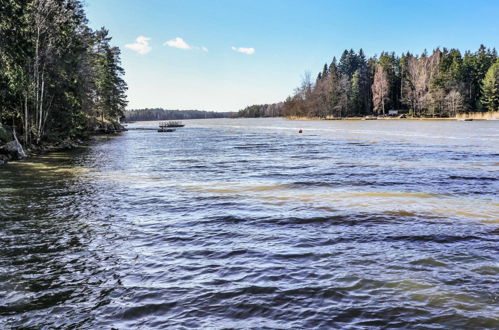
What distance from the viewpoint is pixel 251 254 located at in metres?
8.23

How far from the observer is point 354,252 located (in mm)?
8242

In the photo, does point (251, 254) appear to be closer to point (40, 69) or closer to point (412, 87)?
point (40, 69)

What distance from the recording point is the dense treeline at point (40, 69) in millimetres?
28109

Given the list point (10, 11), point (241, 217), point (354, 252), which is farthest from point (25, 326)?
point (10, 11)

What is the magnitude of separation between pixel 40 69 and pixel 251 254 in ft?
112

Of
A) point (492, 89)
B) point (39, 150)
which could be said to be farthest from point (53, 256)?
point (492, 89)

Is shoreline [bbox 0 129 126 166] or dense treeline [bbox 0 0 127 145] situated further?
dense treeline [bbox 0 0 127 145]

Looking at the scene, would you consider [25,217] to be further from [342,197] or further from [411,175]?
[411,175]

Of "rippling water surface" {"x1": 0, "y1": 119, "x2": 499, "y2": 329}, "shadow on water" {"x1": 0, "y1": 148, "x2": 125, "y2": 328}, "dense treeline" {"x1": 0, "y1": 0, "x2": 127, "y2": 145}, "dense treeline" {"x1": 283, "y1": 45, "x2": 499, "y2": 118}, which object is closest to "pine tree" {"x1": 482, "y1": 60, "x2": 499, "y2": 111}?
"dense treeline" {"x1": 283, "y1": 45, "x2": 499, "y2": 118}

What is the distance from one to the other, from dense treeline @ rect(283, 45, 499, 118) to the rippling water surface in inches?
4408

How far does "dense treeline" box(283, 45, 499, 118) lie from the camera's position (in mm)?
115562

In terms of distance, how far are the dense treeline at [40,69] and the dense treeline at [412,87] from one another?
343ft

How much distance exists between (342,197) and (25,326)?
1090 centimetres

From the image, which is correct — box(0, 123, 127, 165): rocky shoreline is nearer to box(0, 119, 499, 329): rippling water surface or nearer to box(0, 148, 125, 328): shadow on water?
box(0, 119, 499, 329): rippling water surface
